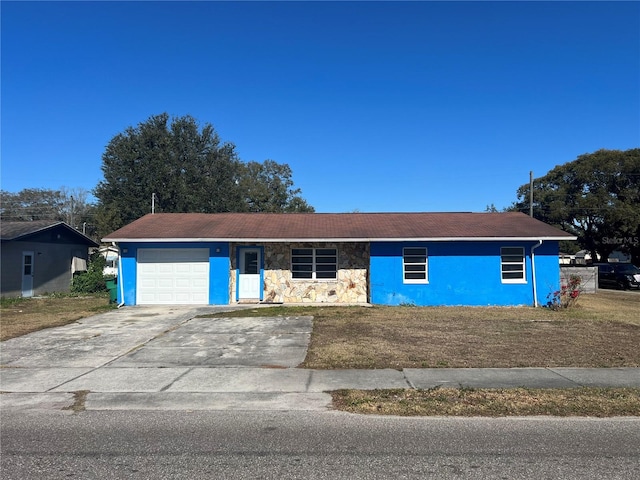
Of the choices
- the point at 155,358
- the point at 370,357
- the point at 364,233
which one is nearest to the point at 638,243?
the point at 364,233

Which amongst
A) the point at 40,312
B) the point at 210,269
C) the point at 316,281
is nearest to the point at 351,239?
the point at 316,281

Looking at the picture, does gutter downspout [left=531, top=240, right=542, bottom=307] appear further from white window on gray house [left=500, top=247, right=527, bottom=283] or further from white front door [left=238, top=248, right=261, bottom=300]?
white front door [left=238, top=248, right=261, bottom=300]

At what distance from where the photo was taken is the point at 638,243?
3747 centimetres

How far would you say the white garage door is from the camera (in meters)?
17.4

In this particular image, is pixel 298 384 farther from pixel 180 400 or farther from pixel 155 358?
pixel 155 358

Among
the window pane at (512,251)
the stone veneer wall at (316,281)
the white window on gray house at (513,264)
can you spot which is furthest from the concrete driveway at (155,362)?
the window pane at (512,251)

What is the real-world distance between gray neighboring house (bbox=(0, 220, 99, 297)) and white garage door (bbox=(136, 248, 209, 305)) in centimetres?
835

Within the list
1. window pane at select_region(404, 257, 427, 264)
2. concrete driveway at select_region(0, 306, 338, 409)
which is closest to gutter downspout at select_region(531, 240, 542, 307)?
window pane at select_region(404, 257, 427, 264)

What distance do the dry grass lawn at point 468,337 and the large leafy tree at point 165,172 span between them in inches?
1060

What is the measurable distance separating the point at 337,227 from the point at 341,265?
5.74 feet

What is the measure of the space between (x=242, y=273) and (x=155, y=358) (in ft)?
29.5

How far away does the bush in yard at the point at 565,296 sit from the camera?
53.0ft

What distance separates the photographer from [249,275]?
17906 millimetres

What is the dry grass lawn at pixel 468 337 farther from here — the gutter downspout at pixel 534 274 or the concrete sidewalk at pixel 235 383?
the gutter downspout at pixel 534 274
